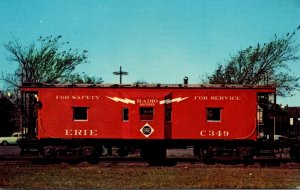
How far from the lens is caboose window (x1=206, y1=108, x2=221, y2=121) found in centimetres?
2159

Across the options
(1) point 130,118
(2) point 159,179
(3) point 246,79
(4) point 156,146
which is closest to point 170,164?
(4) point 156,146

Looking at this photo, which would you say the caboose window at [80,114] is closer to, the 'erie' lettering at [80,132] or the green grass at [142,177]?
the 'erie' lettering at [80,132]

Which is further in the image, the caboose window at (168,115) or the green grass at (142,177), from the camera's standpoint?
the caboose window at (168,115)

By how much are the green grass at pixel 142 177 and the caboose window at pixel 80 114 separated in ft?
8.28

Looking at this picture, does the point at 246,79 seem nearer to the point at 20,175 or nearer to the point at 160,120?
the point at 160,120

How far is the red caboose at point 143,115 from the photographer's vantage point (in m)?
21.3

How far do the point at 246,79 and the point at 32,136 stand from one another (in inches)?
854

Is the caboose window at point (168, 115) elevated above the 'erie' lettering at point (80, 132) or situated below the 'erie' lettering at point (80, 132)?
above

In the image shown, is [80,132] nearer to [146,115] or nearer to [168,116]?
[146,115]

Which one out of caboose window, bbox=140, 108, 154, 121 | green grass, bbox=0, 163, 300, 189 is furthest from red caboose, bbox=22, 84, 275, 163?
green grass, bbox=0, 163, 300, 189

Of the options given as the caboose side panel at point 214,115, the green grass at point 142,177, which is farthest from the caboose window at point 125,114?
the green grass at point 142,177

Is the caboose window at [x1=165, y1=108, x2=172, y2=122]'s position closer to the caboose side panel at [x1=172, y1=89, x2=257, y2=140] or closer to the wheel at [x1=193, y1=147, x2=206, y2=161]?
the caboose side panel at [x1=172, y1=89, x2=257, y2=140]

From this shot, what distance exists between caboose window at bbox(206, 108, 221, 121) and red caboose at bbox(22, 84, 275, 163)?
→ 0.03 meters

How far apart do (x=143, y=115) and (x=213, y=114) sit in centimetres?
313
